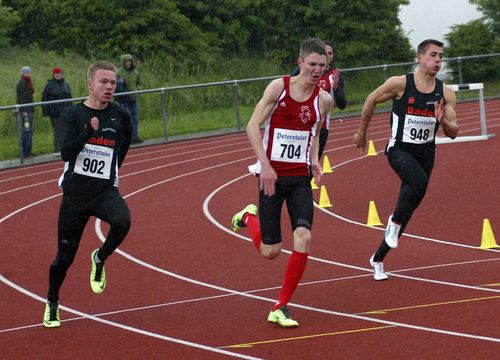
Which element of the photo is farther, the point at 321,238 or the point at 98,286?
the point at 321,238

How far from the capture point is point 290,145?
8773mm

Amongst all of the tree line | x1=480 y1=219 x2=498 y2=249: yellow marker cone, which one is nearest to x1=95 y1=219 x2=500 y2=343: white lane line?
x1=480 y1=219 x2=498 y2=249: yellow marker cone

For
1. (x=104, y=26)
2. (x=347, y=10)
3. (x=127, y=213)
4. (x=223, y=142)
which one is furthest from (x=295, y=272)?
(x=347, y=10)

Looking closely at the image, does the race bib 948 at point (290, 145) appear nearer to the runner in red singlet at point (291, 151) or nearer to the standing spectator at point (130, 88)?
the runner in red singlet at point (291, 151)

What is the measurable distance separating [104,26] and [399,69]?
870 centimetres

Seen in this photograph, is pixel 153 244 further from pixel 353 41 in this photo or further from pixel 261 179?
pixel 353 41

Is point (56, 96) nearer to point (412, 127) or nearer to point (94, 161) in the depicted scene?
point (412, 127)

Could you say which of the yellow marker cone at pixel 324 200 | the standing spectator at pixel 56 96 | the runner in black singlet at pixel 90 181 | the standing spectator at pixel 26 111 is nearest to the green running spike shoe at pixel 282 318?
the runner in black singlet at pixel 90 181

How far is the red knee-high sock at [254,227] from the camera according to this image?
30.4 feet

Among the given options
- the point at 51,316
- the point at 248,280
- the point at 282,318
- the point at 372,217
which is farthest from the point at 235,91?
the point at 282,318

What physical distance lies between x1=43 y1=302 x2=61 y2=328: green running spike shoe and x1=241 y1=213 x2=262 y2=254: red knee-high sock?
1.55 metres

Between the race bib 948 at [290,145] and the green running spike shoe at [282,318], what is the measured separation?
1.07 meters

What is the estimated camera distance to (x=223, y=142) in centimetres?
2505

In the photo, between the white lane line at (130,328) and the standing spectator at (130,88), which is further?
the standing spectator at (130,88)
